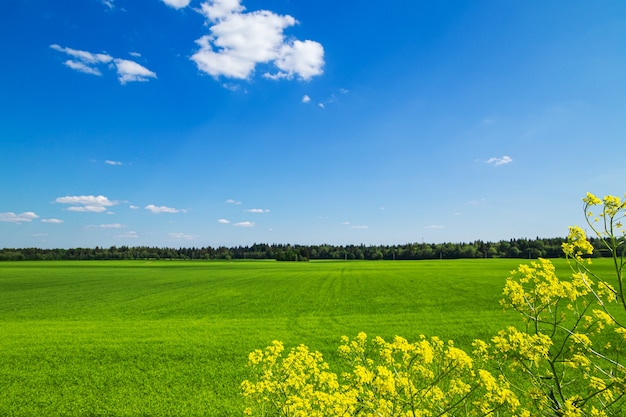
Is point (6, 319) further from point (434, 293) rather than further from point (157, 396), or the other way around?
point (434, 293)

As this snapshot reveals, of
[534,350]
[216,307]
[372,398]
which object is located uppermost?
[534,350]

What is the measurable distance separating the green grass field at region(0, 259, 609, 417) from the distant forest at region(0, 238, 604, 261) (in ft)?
336

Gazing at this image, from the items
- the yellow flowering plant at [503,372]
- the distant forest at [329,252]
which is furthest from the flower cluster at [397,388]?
the distant forest at [329,252]

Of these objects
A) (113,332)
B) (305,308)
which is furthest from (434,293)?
(113,332)

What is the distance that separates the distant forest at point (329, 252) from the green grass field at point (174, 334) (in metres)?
102

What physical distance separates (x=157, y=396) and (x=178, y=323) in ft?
33.7

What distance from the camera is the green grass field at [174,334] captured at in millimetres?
9930

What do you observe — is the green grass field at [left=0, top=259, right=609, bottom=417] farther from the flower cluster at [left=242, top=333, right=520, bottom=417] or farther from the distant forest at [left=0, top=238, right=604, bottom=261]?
the distant forest at [left=0, top=238, right=604, bottom=261]

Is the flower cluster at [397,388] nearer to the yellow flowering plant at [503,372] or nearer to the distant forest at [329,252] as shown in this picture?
the yellow flowering plant at [503,372]

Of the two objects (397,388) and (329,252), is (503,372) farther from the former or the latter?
(329,252)

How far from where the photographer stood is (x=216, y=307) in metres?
25.8

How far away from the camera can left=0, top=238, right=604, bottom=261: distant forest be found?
125m

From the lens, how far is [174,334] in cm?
1645

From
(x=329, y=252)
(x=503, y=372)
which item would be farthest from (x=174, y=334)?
(x=329, y=252)
